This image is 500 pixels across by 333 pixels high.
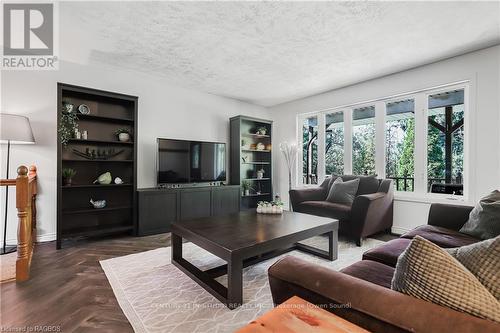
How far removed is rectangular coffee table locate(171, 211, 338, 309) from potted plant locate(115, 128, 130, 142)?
74.2 inches

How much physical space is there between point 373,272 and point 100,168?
3740 millimetres

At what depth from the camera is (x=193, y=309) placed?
1730 mm

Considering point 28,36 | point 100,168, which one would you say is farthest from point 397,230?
point 28,36

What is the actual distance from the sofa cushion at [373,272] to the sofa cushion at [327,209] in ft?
5.52

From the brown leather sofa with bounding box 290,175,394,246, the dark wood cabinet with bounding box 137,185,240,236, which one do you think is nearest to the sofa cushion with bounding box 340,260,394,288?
the brown leather sofa with bounding box 290,175,394,246

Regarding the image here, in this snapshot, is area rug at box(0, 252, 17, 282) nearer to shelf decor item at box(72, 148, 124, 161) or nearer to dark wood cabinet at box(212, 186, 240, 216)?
shelf decor item at box(72, 148, 124, 161)

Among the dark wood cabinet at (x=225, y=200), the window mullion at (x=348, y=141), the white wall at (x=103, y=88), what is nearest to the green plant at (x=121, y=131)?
the white wall at (x=103, y=88)

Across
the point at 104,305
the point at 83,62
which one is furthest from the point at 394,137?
the point at 83,62

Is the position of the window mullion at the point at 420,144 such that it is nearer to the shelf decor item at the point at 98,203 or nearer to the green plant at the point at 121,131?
the green plant at the point at 121,131

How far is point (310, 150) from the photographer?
17.1 ft

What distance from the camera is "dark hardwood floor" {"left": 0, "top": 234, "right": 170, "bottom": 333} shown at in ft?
5.17

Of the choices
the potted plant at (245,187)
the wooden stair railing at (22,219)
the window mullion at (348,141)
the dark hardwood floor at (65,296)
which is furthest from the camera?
the potted plant at (245,187)

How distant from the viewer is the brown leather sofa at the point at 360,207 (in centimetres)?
304

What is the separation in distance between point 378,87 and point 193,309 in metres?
4.12
